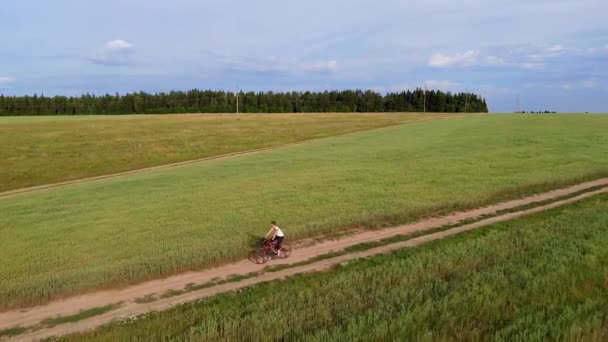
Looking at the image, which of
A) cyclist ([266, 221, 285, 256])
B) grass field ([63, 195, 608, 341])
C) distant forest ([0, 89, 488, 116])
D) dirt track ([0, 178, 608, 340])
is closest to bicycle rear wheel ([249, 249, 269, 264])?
dirt track ([0, 178, 608, 340])

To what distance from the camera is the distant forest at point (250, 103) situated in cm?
15550

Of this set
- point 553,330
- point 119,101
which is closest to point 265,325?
point 553,330

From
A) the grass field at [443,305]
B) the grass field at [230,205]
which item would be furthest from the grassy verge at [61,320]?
the grass field at [443,305]

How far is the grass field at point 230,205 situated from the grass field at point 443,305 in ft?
13.5

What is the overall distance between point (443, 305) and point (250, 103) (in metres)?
161

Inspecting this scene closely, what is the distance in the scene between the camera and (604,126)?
58.2 meters

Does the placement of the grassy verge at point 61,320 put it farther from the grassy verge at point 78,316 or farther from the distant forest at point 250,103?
the distant forest at point 250,103

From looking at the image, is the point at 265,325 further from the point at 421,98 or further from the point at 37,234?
the point at 421,98

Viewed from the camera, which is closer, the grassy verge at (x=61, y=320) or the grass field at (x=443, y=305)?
the grass field at (x=443, y=305)

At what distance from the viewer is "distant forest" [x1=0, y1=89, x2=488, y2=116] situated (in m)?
156

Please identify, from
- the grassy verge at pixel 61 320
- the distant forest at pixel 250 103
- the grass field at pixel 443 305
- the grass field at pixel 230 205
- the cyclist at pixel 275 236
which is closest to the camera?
the grass field at pixel 443 305

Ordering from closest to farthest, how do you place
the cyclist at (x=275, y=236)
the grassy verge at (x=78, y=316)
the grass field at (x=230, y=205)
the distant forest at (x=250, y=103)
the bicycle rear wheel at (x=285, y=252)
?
the grassy verge at (x=78, y=316) < the grass field at (x=230, y=205) < the cyclist at (x=275, y=236) < the bicycle rear wheel at (x=285, y=252) < the distant forest at (x=250, y=103)

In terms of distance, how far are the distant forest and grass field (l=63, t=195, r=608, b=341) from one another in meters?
147

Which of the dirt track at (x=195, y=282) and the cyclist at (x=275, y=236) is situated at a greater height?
the cyclist at (x=275, y=236)
